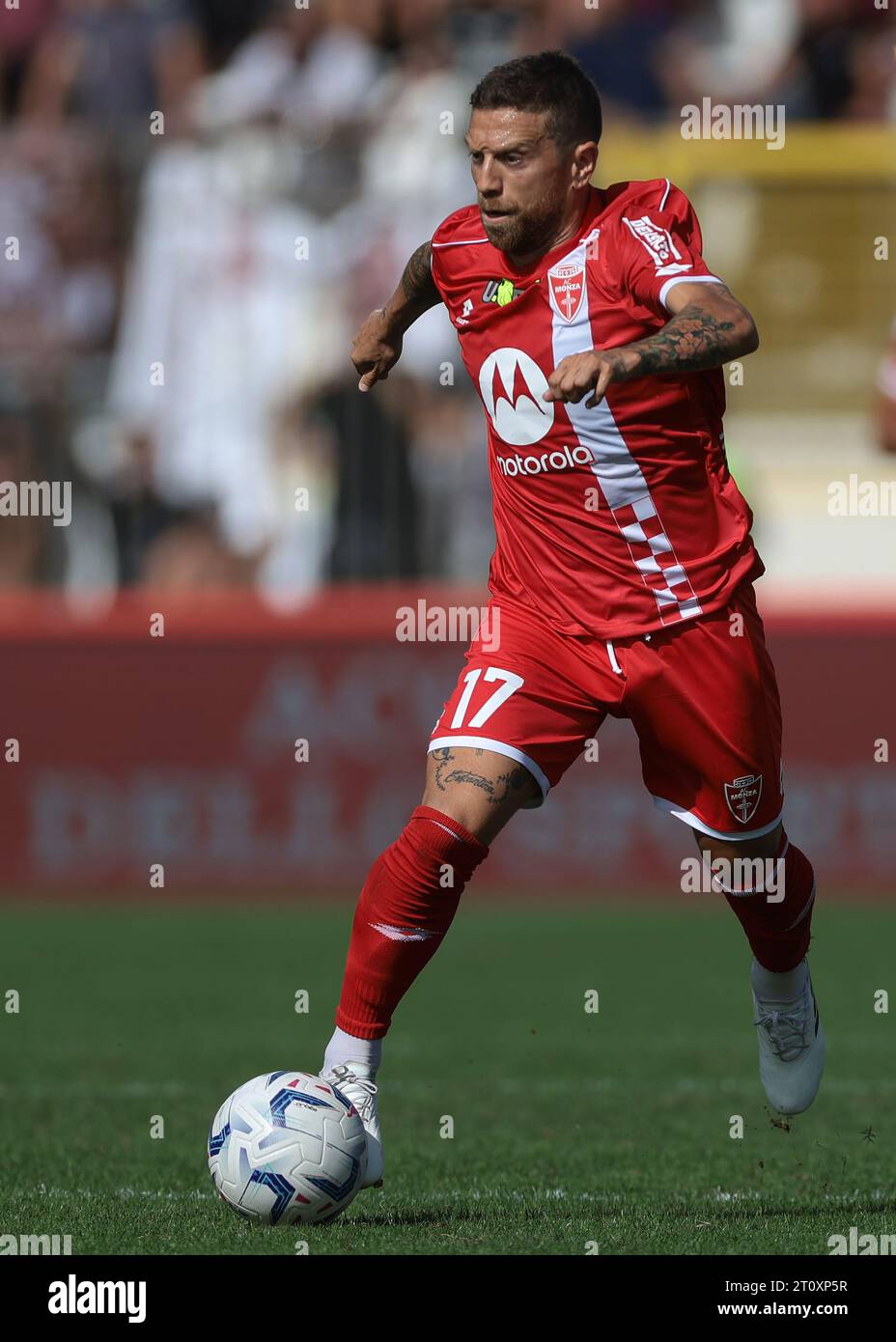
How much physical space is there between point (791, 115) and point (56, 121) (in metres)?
4.90

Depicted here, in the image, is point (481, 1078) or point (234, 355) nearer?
point (481, 1078)

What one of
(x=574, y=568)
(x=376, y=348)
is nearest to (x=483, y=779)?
(x=574, y=568)

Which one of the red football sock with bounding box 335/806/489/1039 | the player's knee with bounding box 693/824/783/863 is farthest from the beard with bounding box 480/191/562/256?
the player's knee with bounding box 693/824/783/863

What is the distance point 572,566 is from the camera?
574 centimetres

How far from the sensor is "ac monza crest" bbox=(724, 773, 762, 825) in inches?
226

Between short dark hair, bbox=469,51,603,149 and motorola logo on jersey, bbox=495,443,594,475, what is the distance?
2.51 ft

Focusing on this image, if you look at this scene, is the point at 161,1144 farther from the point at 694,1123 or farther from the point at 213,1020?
the point at 213,1020

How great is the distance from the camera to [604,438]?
557cm

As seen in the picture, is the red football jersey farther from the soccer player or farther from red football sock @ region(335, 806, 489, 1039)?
red football sock @ region(335, 806, 489, 1039)

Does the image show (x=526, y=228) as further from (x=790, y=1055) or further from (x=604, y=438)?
(x=790, y=1055)

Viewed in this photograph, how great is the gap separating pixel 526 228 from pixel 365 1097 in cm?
221

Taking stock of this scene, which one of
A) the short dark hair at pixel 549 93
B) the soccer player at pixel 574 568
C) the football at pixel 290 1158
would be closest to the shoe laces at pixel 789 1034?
the soccer player at pixel 574 568

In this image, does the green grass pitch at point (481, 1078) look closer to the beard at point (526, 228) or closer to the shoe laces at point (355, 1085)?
the shoe laces at point (355, 1085)
